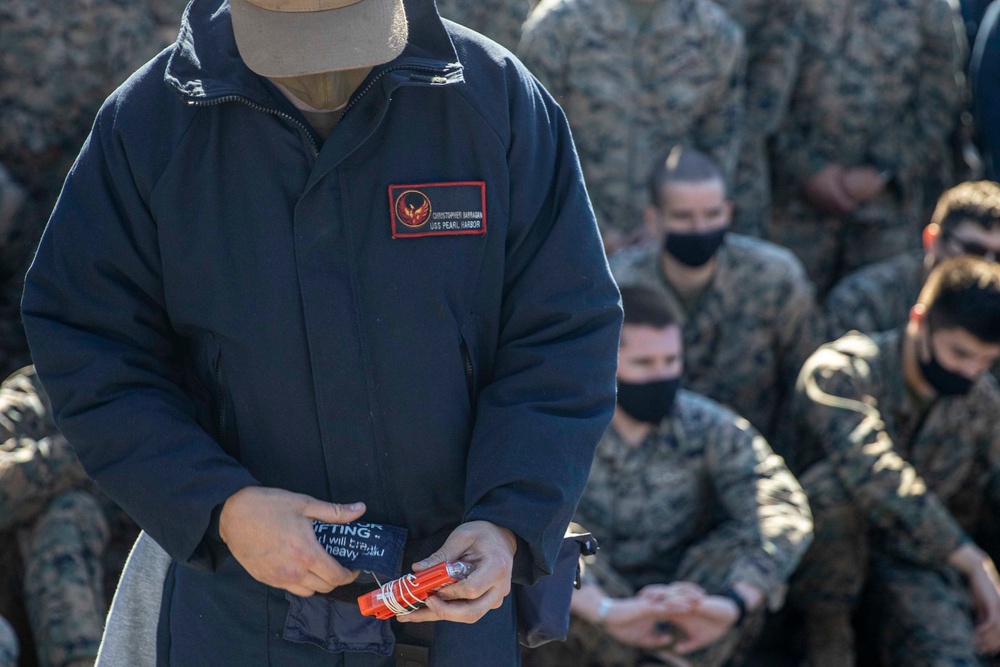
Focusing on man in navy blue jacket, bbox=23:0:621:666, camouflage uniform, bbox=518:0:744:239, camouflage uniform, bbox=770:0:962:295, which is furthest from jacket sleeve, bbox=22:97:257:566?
camouflage uniform, bbox=770:0:962:295

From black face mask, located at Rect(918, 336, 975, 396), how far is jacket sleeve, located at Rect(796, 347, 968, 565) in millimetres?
181

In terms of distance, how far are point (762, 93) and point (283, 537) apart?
446cm

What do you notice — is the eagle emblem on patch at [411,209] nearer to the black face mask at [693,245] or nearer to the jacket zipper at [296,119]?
the jacket zipper at [296,119]

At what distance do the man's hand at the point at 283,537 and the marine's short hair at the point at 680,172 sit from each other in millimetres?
3136

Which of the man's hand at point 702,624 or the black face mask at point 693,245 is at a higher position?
the black face mask at point 693,245

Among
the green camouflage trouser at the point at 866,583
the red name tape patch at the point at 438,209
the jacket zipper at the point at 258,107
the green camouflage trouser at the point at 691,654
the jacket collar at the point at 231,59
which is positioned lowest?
the green camouflage trouser at the point at 866,583

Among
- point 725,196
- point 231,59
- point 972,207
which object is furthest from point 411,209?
point 972,207

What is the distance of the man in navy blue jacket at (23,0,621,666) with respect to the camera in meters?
1.57

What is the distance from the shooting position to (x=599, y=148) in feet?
16.6

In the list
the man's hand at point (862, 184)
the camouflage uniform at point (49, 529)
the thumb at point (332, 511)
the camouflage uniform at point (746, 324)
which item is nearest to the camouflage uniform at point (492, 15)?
the camouflage uniform at point (746, 324)

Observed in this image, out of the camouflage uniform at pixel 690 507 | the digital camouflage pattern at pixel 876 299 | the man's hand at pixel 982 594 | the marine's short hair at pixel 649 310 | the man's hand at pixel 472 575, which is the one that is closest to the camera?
the man's hand at pixel 472 575

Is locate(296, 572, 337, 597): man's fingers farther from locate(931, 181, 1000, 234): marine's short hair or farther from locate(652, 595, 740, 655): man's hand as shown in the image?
locate(931, 181, 1000, 234): marine's short hair

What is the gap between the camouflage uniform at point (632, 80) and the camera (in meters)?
4.98

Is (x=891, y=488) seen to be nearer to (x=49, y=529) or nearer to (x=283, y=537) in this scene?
(x=49, y=529)
